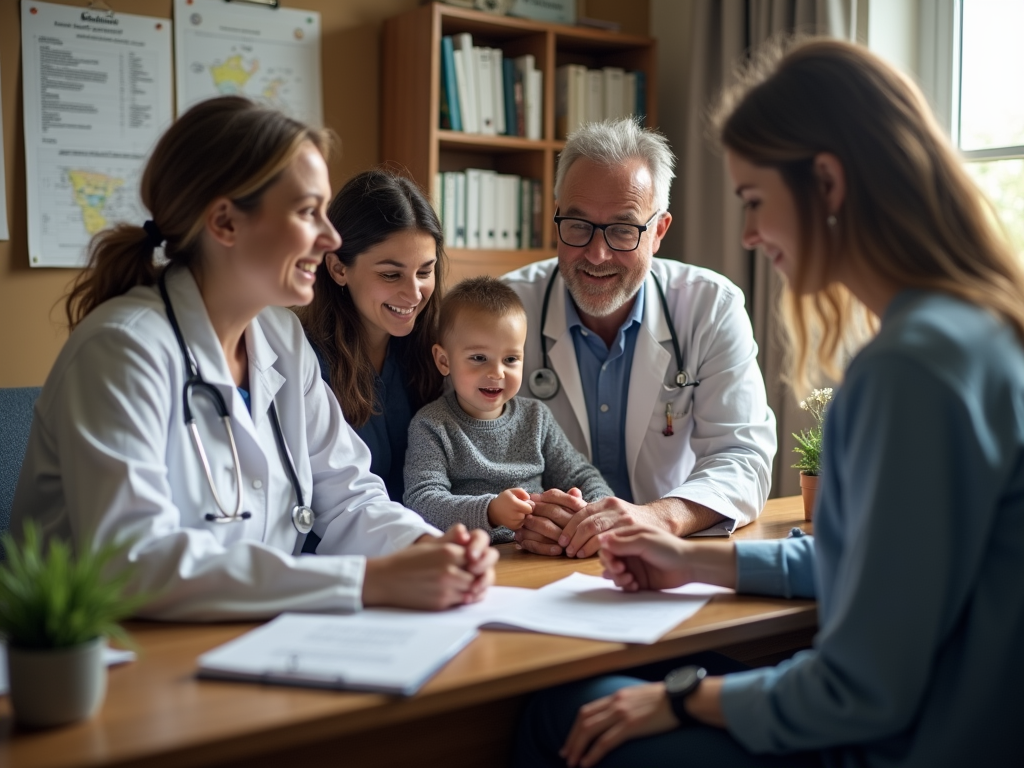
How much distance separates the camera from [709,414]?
7.72ft

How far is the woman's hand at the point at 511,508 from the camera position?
1.85 m

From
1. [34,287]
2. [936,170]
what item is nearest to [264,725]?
[936,170]

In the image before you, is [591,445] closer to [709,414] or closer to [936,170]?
[709,414]

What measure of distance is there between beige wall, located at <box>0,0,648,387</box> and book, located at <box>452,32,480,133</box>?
15.0 inches

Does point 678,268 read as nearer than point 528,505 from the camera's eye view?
No

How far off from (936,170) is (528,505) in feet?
2.98

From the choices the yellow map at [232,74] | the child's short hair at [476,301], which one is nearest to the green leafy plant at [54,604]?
the child's short hair at [476,301]

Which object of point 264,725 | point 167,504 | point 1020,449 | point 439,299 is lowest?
point 264,725

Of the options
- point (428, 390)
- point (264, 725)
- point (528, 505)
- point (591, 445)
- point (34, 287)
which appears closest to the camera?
point (264, 725)

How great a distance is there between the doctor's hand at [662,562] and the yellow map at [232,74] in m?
2.56

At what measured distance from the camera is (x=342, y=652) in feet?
3.98

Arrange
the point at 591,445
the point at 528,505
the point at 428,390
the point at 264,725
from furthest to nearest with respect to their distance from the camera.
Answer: the point at 591,445
the point at 428,390
the point at 528,505
the point at 264,725

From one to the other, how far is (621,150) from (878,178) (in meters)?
1.25

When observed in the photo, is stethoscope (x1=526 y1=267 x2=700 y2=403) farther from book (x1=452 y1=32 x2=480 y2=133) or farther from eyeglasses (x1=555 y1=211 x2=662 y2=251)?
book (x1=452 y1=32 x2=480 y2=133)
